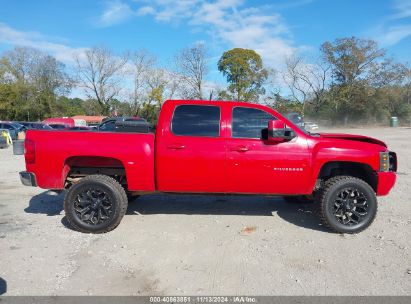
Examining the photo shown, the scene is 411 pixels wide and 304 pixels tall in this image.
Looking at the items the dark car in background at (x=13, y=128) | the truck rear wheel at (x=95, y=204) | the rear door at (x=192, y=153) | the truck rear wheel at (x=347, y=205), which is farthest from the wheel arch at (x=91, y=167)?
the dark car in background at (x=13, y=128)

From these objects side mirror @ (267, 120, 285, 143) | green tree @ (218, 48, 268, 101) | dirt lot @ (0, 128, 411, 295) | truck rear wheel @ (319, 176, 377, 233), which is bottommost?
dirt lot @ (0, 128, 411, 295)

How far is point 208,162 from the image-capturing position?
5141 millimetres

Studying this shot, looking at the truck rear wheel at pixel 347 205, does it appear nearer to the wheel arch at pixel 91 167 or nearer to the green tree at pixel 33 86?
the wheel arch at pixel 91 167

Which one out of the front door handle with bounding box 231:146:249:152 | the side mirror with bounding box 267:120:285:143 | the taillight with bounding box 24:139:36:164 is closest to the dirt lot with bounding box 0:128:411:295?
the taillight with bounding box 24:139:36:164

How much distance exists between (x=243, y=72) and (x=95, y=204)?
5554 cm

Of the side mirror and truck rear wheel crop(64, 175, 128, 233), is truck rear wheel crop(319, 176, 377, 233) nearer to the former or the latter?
the side mirror

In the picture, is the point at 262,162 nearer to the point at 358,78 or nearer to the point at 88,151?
the point at 88,151

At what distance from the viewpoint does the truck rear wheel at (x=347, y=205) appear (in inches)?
203

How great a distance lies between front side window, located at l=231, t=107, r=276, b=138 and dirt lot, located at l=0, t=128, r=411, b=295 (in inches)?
55.4

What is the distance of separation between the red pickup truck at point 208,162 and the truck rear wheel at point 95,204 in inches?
0.5

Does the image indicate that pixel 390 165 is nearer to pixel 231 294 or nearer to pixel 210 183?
pixel 210 183

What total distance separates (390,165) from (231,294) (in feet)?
11.1

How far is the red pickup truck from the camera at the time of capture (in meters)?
5.14

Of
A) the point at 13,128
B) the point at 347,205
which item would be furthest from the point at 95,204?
the point at 13,128
